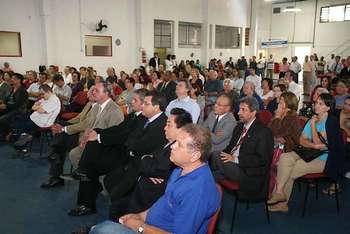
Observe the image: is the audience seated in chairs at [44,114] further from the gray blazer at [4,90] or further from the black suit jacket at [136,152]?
the black suit jacket at [136,152]

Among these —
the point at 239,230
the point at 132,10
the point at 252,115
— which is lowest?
the point at 239,230

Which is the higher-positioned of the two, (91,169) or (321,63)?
(321,63)

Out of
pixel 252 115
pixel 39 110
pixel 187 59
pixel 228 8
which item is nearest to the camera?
pixel 252 115

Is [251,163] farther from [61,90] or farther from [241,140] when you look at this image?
[61,90]

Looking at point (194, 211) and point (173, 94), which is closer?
point (194, 211)

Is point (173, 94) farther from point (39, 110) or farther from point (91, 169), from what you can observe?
point (91, 169)

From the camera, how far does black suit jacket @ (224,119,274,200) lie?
9.69ft

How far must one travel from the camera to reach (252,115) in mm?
3227

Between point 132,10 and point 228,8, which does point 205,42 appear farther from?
point 132,10

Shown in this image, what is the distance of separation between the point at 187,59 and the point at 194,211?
14823 mm

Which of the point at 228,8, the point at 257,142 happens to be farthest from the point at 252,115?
the point at 228,8

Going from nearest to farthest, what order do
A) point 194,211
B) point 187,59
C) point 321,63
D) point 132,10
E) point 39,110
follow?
1. point 194,211
2. point 39,110
3. point 132,10
4. point 321,63
5. point 187,59

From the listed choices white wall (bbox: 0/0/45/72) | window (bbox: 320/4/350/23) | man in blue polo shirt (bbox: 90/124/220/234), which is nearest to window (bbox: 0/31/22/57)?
white wall (bbox: 0/0/45/72)

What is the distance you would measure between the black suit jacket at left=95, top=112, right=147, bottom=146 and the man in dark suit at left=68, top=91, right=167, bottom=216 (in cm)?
8
